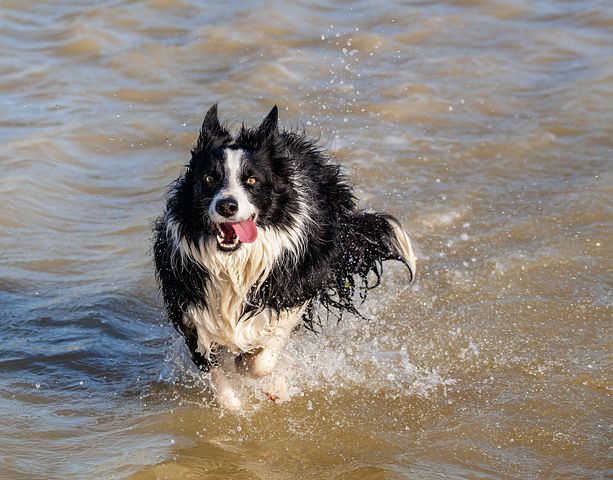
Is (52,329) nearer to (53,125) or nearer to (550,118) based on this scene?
(53,125)

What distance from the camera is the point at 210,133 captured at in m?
5.09

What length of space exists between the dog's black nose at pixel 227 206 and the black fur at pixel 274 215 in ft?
0.47

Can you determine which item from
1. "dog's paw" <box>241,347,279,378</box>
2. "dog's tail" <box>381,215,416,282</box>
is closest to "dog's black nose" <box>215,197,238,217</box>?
"dog's paw" <box>241,347,279,378</box>

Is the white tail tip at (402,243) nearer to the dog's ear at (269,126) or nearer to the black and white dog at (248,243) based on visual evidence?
the black and white dog at (248,243)

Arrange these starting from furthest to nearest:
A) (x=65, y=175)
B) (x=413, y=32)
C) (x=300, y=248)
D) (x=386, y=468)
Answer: (x=413, y=32)
(x=65, y=175)
(x=300, y=248)
(x=386, y=468)

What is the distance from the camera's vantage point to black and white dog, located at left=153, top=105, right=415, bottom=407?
4.83 metres

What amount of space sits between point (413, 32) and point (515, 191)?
5347mm

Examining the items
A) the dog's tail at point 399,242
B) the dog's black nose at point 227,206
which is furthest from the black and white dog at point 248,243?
the dog's tail at point 399,242

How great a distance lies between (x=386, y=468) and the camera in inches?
186

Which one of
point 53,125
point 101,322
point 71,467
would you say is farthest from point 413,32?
point 71,467

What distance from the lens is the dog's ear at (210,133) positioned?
5070 mm

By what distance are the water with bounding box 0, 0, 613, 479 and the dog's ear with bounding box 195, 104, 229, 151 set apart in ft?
4.86

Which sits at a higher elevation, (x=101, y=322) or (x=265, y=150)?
(x=265, y=150)

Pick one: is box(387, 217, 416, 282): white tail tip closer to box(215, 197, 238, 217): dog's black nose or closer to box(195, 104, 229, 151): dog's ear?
box(195, 104, 229, 151): dog's ear
